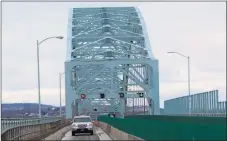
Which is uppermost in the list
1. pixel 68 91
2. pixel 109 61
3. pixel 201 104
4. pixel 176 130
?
pixel 109 61

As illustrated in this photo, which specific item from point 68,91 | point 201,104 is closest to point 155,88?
point 68,91

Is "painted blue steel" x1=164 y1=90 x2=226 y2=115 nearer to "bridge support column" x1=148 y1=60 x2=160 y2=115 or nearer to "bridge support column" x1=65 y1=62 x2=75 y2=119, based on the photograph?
"bridge support column" x1=148 y1=60 x2=160 y2=115

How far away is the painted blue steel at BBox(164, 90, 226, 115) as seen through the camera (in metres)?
45.2

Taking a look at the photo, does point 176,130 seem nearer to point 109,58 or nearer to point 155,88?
point 155,88

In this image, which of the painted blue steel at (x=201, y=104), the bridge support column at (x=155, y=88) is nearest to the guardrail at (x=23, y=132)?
the painted blue steel at (x=201, y=104)

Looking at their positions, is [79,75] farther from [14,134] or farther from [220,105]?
[14,134]

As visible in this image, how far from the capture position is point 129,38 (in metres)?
118

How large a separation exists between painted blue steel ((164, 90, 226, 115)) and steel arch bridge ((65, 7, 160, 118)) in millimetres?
28458

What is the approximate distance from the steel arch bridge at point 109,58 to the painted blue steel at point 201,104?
2846cm

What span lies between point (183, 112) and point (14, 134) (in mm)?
33153

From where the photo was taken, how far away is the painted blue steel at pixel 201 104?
1780 inches

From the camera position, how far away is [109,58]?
108 m

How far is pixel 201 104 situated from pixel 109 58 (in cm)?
5659

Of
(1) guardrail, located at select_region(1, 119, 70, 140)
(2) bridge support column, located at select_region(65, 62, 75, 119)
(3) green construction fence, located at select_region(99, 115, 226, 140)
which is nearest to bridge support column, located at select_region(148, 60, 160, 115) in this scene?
(2) bridge support column, located at select_region(65, 62, 75, 119)
